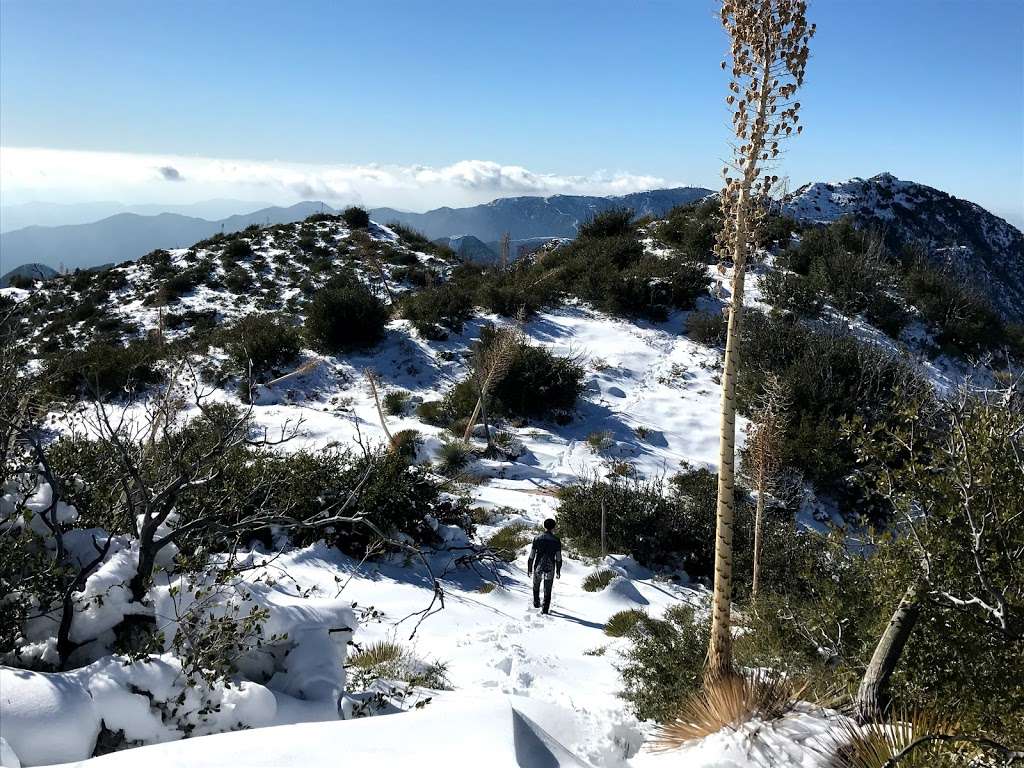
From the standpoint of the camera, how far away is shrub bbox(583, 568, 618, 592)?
8453mm

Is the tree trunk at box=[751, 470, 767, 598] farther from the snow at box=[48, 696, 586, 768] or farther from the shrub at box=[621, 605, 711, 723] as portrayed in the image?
the snow at box=[48, 696, 586, 768]

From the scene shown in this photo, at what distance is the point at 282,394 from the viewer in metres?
16.1

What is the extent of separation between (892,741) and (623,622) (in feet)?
14.1

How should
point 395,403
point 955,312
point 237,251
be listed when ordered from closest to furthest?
point 395,403 < point 955,312 < point 237,251

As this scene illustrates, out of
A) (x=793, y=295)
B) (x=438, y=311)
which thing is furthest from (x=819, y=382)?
(x=438, y=311)

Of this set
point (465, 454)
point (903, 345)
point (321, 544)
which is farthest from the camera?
point (903, 345)

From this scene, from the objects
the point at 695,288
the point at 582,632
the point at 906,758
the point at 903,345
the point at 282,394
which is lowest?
the point at 582,632

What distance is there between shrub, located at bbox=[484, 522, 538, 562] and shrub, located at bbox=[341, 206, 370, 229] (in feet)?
88.8

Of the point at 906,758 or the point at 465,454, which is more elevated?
the point at 906,758

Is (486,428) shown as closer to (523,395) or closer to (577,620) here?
(523,395)

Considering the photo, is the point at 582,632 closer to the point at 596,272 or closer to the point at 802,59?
the point at 802,59

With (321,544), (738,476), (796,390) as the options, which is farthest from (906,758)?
(796,390)

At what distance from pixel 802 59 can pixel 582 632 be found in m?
6.39

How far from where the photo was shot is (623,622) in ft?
23.5
